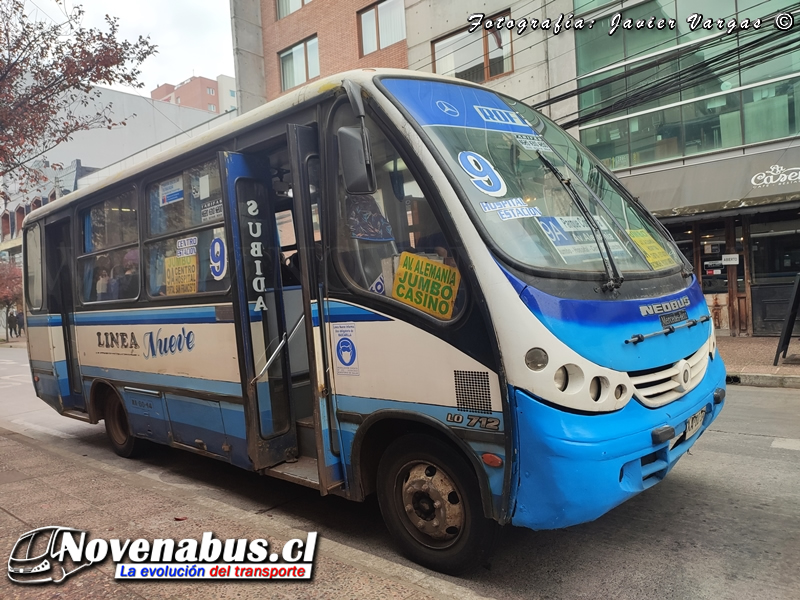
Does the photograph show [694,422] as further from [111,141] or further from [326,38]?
[111,141]

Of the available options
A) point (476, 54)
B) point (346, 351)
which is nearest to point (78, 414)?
point (346, 351)

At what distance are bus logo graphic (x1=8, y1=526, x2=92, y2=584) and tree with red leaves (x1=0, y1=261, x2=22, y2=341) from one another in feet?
127

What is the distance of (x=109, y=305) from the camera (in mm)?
6688

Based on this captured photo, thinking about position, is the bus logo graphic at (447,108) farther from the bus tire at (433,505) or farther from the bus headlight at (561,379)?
the bus tire at (433,505)

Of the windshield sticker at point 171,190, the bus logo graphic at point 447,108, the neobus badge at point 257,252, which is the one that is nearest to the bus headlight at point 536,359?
the bus logo graphic at point 447,108

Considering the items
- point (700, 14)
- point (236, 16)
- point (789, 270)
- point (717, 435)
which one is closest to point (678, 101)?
point (700, 14)

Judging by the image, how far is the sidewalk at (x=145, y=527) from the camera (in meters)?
3.39

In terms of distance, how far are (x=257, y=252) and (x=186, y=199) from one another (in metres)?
1.08

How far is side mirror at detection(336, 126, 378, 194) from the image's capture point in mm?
3518

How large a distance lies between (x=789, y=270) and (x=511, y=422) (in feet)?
42.2

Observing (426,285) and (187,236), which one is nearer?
(426,285)

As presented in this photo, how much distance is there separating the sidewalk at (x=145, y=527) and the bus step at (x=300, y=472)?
0.35m

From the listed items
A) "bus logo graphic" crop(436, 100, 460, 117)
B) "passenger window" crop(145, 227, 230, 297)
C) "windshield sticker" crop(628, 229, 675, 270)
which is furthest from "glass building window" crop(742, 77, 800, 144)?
"passenger window" crop(145, 227, 230, 297)

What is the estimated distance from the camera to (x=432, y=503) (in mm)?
3602
